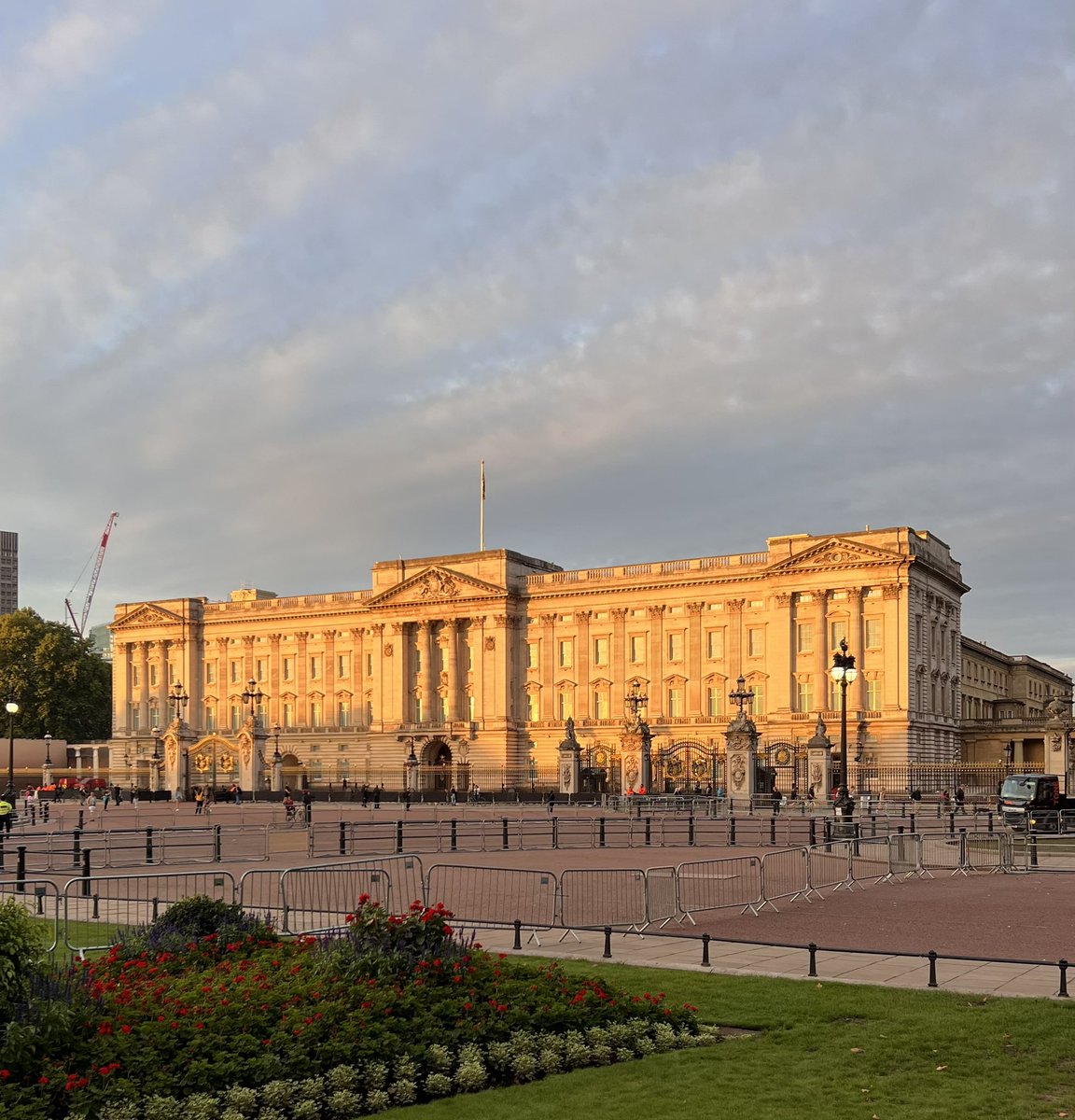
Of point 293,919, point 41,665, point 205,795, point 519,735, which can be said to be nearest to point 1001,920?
point 293,919

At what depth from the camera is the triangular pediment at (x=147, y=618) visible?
12862cm

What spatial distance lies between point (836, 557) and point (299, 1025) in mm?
87674

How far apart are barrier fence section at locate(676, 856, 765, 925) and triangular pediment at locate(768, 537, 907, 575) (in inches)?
2683


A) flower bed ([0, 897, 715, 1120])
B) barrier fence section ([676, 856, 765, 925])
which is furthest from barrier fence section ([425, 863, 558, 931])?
flower bed ([0, 897, 715, 1120])

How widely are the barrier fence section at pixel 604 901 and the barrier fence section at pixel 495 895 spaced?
1.16ft

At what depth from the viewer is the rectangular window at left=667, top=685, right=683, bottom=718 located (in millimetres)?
104375

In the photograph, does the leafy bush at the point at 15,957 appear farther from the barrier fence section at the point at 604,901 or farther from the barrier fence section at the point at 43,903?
the barrier fence section at the point at 604,901

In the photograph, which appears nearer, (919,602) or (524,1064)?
(524,1064)

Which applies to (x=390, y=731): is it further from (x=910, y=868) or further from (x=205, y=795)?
(x=910, y=868)

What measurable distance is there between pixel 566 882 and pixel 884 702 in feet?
229

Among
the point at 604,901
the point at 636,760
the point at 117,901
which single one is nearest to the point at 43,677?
the point at 636,760

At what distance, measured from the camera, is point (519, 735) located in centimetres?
11038

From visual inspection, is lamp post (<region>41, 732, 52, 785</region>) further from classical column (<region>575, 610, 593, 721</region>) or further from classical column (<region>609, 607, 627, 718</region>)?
classical column (<region>609, 607, 627, 718</region>)

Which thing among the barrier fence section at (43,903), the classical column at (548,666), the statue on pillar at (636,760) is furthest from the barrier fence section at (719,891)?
the classical column at (548,666)
